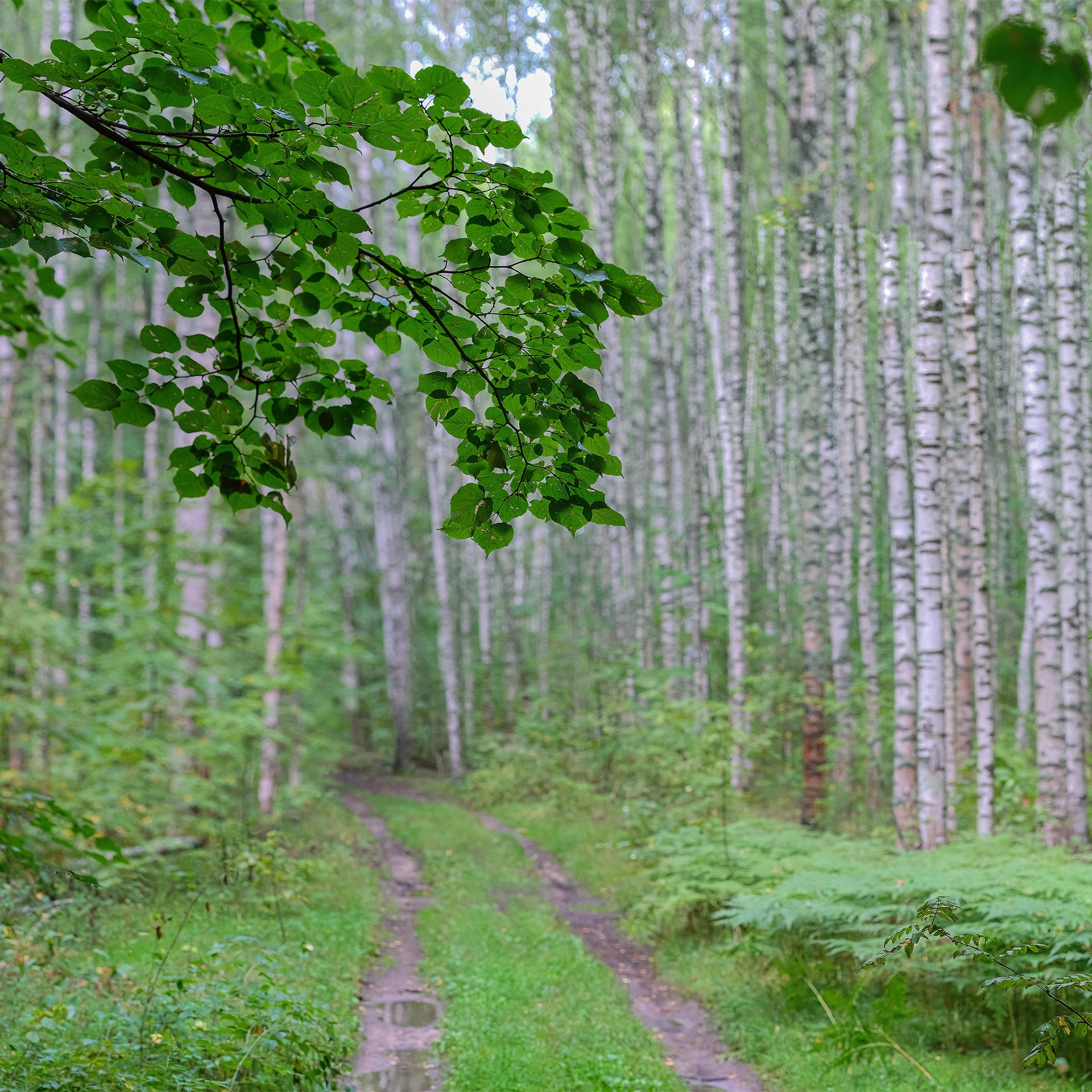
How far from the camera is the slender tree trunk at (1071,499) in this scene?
7.99 meters

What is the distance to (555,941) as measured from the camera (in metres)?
8.13

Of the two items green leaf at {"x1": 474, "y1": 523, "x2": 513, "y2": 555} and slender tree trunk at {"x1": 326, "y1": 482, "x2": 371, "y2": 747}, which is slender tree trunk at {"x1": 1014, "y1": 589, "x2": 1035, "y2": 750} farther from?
slender tree trunk at {"x1": 326, "y1": 482, "x2": 371, "y2": 747}

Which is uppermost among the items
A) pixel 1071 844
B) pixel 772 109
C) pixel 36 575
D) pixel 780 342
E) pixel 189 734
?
pixel 772 109

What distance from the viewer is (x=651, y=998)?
7.20m

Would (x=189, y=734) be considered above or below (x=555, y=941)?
above

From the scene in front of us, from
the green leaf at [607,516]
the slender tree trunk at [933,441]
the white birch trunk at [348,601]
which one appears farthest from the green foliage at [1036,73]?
the white birch trunk at [348,601]

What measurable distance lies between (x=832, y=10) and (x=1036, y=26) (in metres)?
17.5

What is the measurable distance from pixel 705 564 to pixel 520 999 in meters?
13.0

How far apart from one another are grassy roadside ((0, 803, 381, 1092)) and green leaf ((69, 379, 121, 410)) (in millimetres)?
2407

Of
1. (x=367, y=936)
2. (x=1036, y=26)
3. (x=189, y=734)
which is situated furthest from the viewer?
(x=189, y=734)

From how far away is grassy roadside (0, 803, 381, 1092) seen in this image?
13.1 feet

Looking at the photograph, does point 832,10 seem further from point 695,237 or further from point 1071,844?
point 1071,844

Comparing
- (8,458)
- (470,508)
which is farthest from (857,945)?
(8,458)

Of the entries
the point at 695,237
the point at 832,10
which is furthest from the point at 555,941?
the point at 695,237
